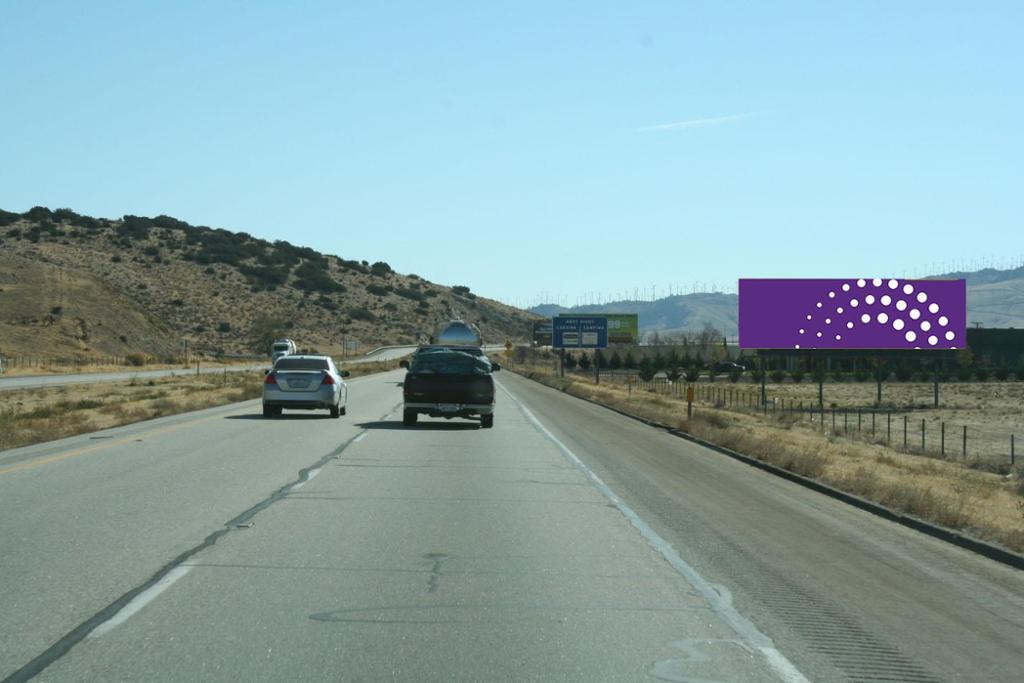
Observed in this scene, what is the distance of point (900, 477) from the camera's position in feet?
75.3

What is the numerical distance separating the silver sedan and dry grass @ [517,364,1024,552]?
373 inches

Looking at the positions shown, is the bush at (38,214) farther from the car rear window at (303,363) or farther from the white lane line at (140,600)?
the white lane line at (140,600)

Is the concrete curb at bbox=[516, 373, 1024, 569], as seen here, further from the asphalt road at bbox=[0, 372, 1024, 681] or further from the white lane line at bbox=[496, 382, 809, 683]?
the white lane line at bbox=[496, 382, 809, 683]

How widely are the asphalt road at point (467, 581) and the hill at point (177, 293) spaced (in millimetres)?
79247

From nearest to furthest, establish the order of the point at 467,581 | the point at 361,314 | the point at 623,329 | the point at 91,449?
the point at 467,581
the point at 91,449
the point at 623,329
the point at 361,314

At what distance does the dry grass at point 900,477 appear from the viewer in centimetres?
1440

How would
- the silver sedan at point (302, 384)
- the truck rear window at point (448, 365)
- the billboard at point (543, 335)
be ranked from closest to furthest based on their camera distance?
the truck rear window at point (448, 365) → the silver sedan at point (302, 384) → the billboard at point (543, 335)

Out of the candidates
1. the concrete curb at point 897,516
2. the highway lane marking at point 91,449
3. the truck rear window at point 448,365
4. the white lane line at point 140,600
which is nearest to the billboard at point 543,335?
the truck rear window at point 448,365

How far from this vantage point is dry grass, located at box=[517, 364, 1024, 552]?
14.4 metres

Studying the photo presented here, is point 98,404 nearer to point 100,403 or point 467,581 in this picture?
point 100,403

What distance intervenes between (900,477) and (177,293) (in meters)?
124

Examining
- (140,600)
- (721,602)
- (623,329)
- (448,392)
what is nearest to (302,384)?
(448,392)

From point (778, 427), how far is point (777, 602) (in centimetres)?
3520

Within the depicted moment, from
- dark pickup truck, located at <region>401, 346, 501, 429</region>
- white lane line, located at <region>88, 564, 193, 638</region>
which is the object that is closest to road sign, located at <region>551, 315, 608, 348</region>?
dark pickup truck, located at <region>401, 346, 501, 429</region>
